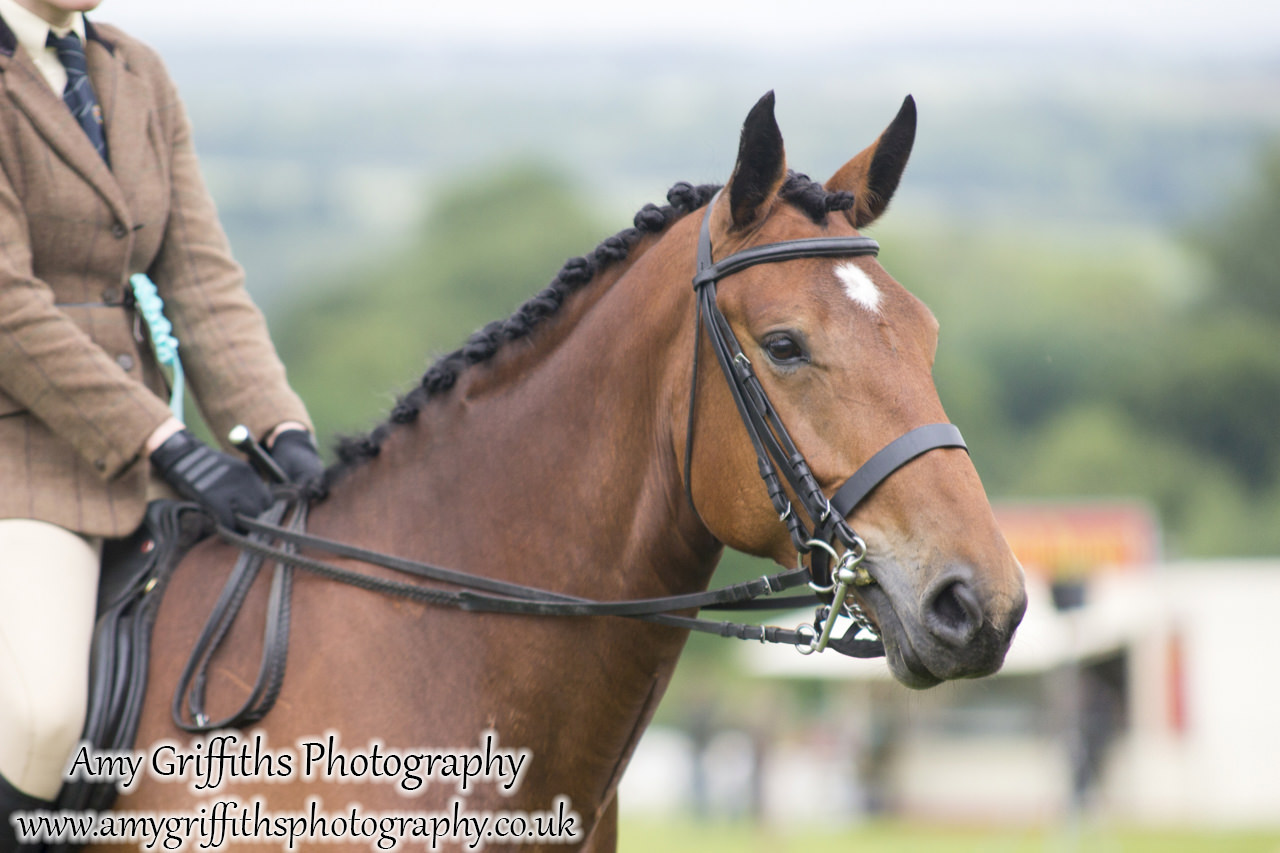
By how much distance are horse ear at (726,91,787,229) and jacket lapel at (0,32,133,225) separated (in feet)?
7.00

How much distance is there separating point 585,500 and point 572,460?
0.13m

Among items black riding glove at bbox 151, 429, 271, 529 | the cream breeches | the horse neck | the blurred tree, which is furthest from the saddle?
the blurred tree

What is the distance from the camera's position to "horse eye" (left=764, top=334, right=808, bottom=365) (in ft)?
12.1

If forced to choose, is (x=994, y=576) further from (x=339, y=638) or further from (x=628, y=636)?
(x=339, y=638)

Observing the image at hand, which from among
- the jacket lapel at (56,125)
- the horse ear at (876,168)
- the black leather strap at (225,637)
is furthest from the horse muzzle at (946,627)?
the jacket lapel at (56,125)

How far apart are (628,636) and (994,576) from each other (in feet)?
3.80

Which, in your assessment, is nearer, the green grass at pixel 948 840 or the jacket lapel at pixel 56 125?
the jacket lapel at pixel 56 125

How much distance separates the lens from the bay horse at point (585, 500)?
143 inches

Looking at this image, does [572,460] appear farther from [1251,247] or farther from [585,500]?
[1251,247]

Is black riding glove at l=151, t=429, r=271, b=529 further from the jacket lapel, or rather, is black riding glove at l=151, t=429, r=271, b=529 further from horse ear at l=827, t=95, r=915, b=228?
horse ear at l=827, t=95, r=915, b=228

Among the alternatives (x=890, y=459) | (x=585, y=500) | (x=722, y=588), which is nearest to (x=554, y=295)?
(x=585, y=500)

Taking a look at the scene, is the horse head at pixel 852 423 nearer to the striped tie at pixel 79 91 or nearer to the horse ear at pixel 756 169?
the horse ear at pixel 756 169

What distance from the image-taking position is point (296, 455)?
4.78 m

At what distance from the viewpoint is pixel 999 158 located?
192500 mm
